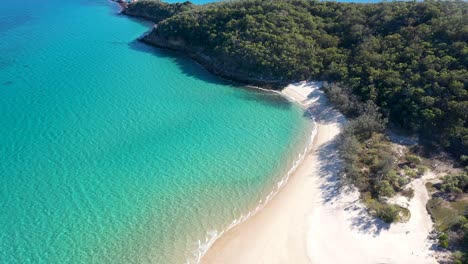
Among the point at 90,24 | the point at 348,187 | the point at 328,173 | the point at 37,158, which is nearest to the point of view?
the point at 348,187

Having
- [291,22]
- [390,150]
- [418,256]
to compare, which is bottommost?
[418,256]

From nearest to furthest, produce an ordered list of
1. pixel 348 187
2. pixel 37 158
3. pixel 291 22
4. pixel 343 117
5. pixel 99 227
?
1. pixel 99 227
2. pixel 348 187
3. pixel 37 158
4. pixel 343 117
5. pixel 291 22

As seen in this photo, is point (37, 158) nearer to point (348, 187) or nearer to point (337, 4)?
point (348, 187)

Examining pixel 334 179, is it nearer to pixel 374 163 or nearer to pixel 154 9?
pixel 374 163

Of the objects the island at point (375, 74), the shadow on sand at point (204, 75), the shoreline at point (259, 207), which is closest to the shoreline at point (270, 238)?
the shoreline at point (259, 207)

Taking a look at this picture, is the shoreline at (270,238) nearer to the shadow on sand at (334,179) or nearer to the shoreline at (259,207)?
the shoreline at (259,207)

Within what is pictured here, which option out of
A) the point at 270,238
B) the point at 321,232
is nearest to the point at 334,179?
the point at 321,232

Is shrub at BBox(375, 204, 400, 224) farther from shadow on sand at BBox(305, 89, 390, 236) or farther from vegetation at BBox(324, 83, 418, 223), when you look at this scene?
shadow on sand at BBox(305, 89, 390, 236)

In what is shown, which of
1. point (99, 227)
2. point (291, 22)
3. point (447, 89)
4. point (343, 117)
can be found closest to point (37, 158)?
point (99, 227)
